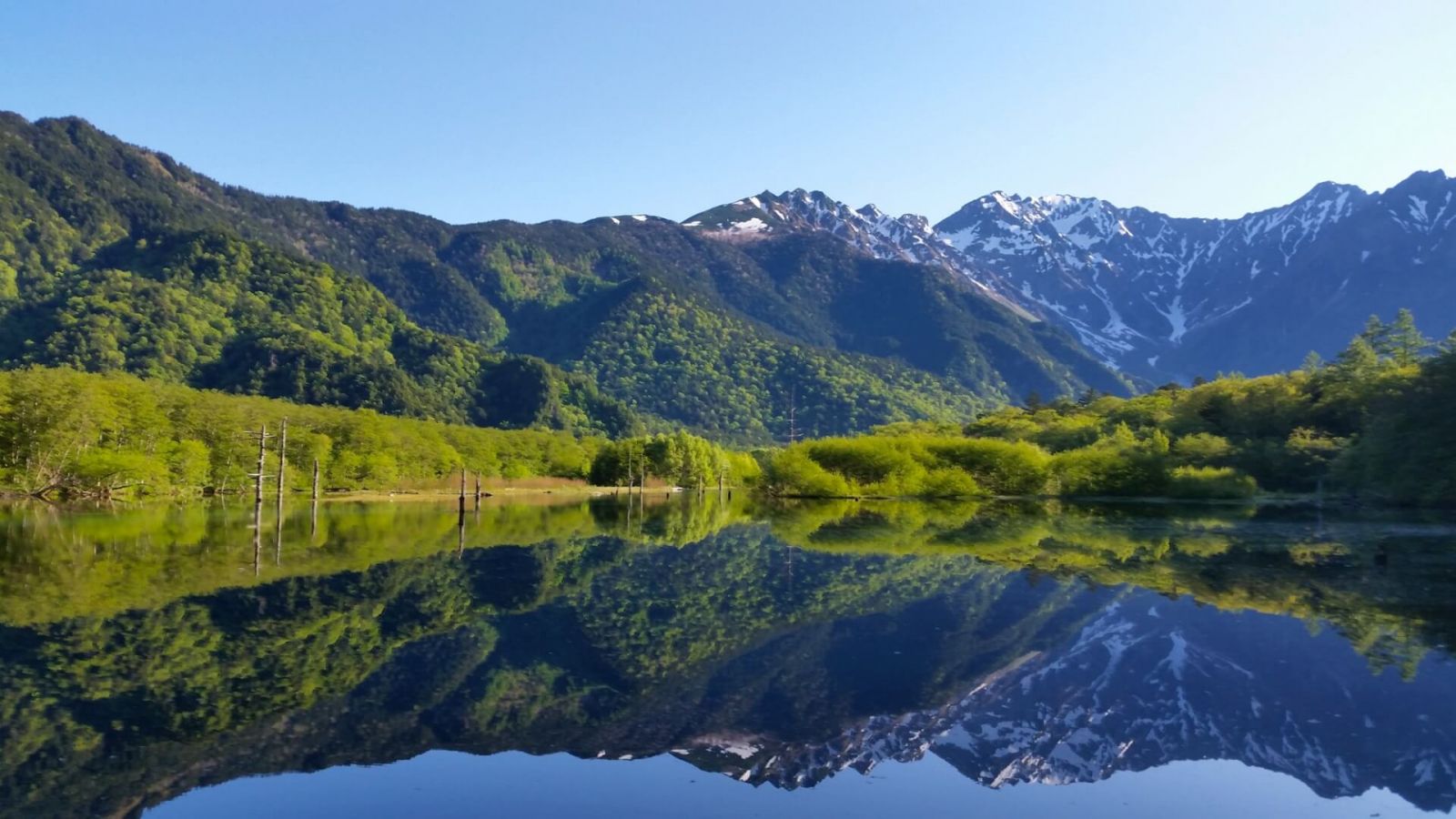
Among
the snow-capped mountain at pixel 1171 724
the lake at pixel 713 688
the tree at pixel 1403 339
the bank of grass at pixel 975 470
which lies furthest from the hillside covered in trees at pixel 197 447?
the tree at pixel 1403 339

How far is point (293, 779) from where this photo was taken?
9695mm

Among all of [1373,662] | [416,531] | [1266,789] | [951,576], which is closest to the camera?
[1266,789]

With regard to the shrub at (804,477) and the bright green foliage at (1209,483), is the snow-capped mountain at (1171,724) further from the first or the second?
the shrub at (804,477)

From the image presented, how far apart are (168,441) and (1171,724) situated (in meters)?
71.3

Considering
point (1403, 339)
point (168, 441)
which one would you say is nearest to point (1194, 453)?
point (1403, 339)

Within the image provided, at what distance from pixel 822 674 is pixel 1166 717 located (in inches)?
186

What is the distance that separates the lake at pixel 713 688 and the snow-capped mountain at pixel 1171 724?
0.06 metres

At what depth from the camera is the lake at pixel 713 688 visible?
977 cm

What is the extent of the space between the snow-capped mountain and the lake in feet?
0.19

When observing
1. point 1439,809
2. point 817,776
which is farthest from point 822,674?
point 1439,809

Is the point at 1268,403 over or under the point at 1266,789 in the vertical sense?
over

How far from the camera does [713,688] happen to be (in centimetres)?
1372

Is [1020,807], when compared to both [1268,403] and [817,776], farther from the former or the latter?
[1268,403]

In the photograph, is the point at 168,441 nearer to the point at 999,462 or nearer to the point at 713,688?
the point at 999,462
